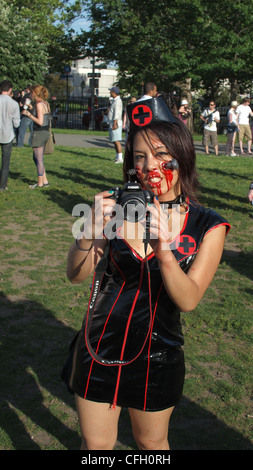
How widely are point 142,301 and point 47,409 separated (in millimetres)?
1924

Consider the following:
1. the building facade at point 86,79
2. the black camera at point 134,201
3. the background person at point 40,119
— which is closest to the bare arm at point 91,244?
the black camera at point 134,201

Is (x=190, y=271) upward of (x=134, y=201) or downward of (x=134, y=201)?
downward

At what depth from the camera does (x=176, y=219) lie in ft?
7.24

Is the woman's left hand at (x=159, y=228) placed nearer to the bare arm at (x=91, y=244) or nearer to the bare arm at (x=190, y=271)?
the bare arm at (x=190, y=271)

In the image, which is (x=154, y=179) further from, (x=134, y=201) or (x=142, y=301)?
(x=142, y=301)

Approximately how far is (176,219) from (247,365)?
8.32ft

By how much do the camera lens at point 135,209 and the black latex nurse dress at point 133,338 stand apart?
348 mm

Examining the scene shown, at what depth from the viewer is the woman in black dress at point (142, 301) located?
2.12 metres

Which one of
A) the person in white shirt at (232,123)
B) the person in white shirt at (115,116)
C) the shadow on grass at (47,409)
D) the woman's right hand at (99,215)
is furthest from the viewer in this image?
the person in white shirt at (232,123)

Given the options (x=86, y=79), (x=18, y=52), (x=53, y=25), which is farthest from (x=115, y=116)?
(x=86, y=79)

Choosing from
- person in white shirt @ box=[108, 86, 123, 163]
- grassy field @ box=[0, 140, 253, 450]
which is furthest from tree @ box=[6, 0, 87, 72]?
grassy field @ box=[0, 140, 253, 450]

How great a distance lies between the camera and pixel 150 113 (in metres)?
2.18

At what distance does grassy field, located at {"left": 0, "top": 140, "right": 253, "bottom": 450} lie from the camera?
3.46 meters

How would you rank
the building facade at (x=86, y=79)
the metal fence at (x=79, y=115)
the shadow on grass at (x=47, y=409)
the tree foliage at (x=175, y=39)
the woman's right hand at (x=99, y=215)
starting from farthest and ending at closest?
the building facade at (x=86, y=79) → the metal fence at (x=79, y=115) → the tree foliage at (x=175, y=39) → the shadow on grass at (x=47, y=409) → the woman's right hand at (x=99, y=215)
